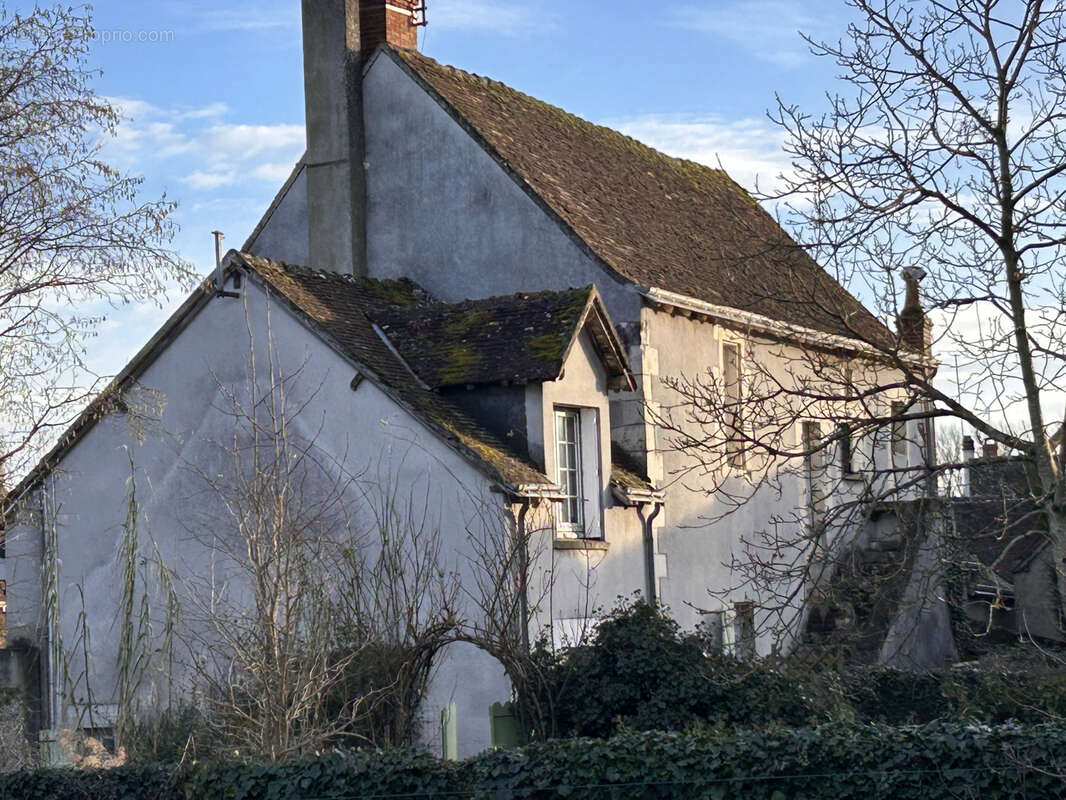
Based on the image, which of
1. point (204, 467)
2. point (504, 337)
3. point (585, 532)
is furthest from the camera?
point (204, 467)

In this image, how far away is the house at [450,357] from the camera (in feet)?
49.9

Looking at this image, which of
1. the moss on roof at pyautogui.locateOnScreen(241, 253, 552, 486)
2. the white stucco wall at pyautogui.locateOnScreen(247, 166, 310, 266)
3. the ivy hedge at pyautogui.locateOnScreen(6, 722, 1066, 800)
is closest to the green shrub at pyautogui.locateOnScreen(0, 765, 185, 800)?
the ivy hedge at pyautogui.locateOnScreen(6, 722, 1066, 800)

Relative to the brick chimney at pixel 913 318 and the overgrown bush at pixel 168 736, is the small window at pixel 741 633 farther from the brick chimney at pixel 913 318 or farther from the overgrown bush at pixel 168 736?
the overgrown bush at pixel 168 736

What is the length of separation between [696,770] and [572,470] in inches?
282

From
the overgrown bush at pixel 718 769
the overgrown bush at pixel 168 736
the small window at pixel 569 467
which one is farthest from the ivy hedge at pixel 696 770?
the small window at pixel 569 467

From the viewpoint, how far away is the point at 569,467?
53.6ft

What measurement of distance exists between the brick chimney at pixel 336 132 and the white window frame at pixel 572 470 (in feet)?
16.3

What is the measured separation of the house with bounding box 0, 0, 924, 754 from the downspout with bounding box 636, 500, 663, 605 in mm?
42

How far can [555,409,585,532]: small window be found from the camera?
52.6 ft

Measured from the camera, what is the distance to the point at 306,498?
15.7 m

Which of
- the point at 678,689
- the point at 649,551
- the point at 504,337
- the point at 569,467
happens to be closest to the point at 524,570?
the point at 678,689

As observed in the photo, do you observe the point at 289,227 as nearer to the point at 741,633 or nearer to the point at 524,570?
the point at 524,570

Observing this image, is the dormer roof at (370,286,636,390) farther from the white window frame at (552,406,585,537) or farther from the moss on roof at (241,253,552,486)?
the white window frame at (552,406,585,537)

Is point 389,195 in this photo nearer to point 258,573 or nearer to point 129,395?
point 129,395
